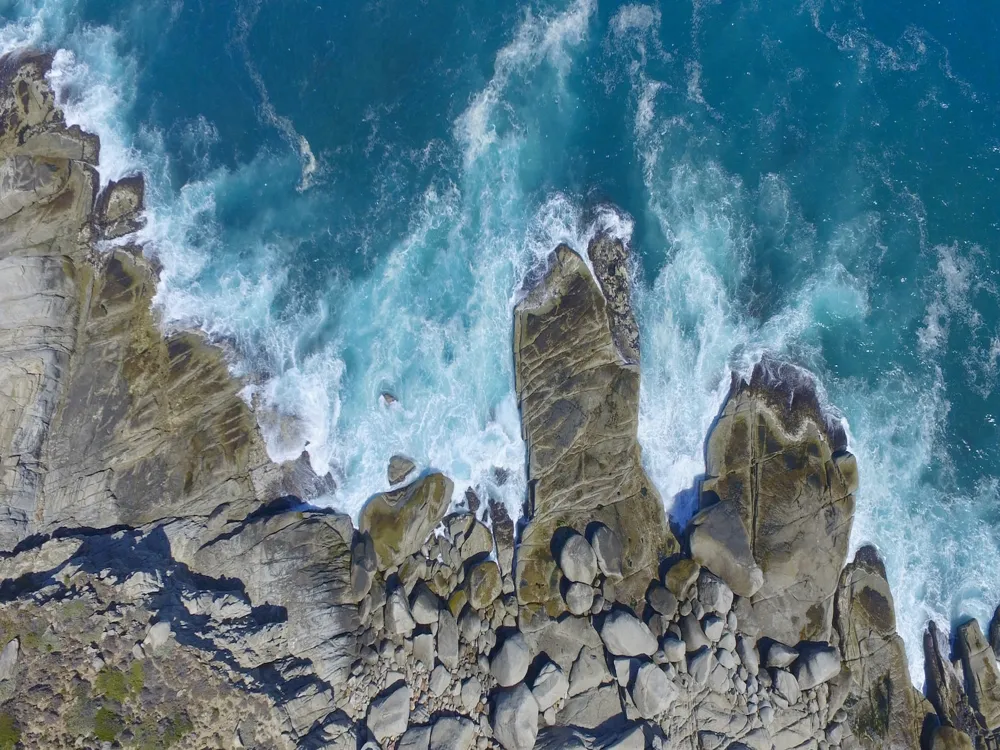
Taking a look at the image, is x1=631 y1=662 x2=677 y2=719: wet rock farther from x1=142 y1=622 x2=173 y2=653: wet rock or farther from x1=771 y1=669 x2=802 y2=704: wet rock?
x1=142 y1=622 x2=173 y2=653: wet rock

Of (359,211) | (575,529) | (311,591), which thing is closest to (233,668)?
(311,591)

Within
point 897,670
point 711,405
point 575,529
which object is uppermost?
point 711,405

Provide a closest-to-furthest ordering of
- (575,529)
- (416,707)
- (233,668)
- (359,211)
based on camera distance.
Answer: (233,668), (416,707), (575,529), (359,211)

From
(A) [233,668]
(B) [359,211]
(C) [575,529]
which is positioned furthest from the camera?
(B) [359,211]

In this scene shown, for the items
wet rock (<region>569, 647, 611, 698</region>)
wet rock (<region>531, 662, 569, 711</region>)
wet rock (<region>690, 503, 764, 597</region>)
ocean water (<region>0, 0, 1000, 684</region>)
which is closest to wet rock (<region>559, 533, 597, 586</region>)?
wet rock (<region>569, 647, 611, 698</region>)

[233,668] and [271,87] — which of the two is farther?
[271,87]

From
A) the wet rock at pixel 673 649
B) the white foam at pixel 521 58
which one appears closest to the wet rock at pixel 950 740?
the wet rock at pixel 673 649

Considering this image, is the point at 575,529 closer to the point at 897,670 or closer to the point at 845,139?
the point at 897,670
